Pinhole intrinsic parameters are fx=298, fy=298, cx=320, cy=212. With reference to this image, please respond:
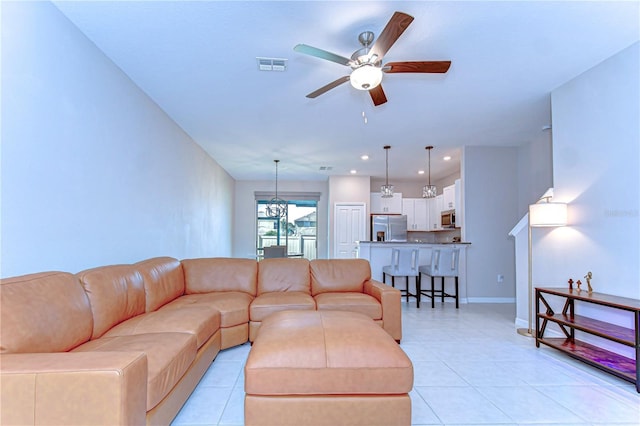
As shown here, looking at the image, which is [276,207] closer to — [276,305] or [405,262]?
[405,262]

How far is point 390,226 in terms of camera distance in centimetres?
738

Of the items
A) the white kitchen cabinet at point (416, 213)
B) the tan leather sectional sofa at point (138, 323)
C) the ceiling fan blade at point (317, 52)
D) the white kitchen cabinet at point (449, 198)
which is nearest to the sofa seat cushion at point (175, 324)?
the tan leather sectional sofa at point (138, 323)

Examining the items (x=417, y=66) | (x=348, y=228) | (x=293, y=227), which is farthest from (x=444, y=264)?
(x=293, y=227)

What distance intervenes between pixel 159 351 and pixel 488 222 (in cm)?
531

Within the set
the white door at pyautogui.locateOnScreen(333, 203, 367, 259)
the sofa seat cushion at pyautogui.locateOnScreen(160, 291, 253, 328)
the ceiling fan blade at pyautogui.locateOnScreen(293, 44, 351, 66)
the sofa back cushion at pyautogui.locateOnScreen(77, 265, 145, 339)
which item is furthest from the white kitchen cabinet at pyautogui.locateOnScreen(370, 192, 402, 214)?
the sofa back cushion at pyautogui.locateOnScreen(77, 265, 145, 339)

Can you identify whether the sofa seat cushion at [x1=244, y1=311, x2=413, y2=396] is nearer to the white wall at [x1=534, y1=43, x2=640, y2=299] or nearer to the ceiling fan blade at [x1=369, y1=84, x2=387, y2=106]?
the ceiling fan blade at [x1=369, y1=84, x2=387, y2=106]

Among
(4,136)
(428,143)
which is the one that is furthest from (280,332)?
(428,143)

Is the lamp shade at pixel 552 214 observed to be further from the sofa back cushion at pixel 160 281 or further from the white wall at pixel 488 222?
the sofa back cushion at pixel 160 281

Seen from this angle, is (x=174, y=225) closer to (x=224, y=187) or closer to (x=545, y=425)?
(x=224, y=187)

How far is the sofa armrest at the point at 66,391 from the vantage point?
1.09 metres

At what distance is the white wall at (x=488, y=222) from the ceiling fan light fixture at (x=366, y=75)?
3.69m

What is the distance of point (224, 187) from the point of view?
7.21m

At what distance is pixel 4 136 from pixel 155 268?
150cm

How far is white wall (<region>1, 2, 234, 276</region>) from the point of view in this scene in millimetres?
1732
